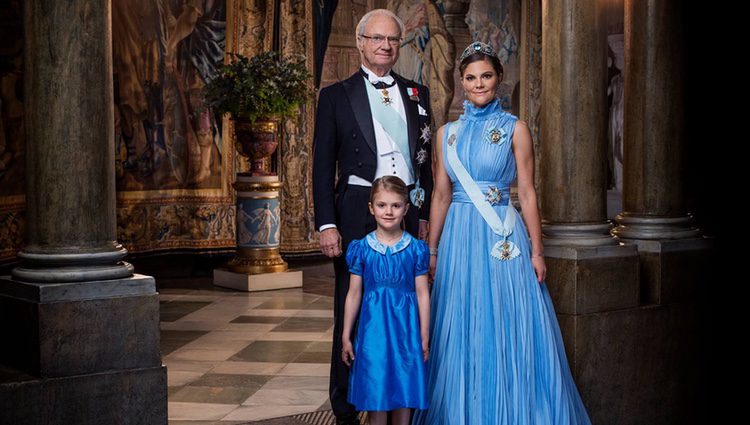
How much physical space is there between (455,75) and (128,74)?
507 centimetres

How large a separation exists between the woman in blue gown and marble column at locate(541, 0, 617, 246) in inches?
41.0

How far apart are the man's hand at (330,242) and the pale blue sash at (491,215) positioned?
600 millimetres

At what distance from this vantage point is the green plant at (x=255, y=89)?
10406 millimetres

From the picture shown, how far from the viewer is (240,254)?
10695mm

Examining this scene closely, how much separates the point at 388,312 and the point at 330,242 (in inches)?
19.0

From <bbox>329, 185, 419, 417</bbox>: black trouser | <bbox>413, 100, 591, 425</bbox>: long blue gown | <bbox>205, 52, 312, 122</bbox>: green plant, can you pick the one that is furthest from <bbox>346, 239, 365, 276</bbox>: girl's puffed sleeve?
<bbox>205, 52, 312, 122</bbox>: green plant

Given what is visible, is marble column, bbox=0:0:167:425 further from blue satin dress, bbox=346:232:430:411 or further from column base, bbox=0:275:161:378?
blue satin dress, bbox=346:232:430:411

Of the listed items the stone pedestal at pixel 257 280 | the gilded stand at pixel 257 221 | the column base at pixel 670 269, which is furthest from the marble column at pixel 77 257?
the gilded stand at pixel 257 221

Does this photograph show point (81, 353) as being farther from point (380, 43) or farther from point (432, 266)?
point (380, 43)

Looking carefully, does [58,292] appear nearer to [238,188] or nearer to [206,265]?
[238,188]

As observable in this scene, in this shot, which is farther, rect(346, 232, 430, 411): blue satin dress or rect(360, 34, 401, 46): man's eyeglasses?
rect(360, 34, 401, 46): man's eyeglasses

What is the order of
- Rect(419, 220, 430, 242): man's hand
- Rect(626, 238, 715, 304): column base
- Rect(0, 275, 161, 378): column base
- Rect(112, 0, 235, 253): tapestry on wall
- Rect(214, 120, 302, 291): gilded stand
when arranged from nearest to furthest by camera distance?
Rect(0, 275, 161, 378): column base < Rect(419, 220, 430, 242): man's hand < Rect(626, 238, 715, 304): column base < Rect(214, 120, 302, 291): gilded stand < Rect(112, 0, 235, 253): tapestry on wall

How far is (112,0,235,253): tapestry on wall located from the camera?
11.6 metres

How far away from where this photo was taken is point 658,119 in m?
6.13
